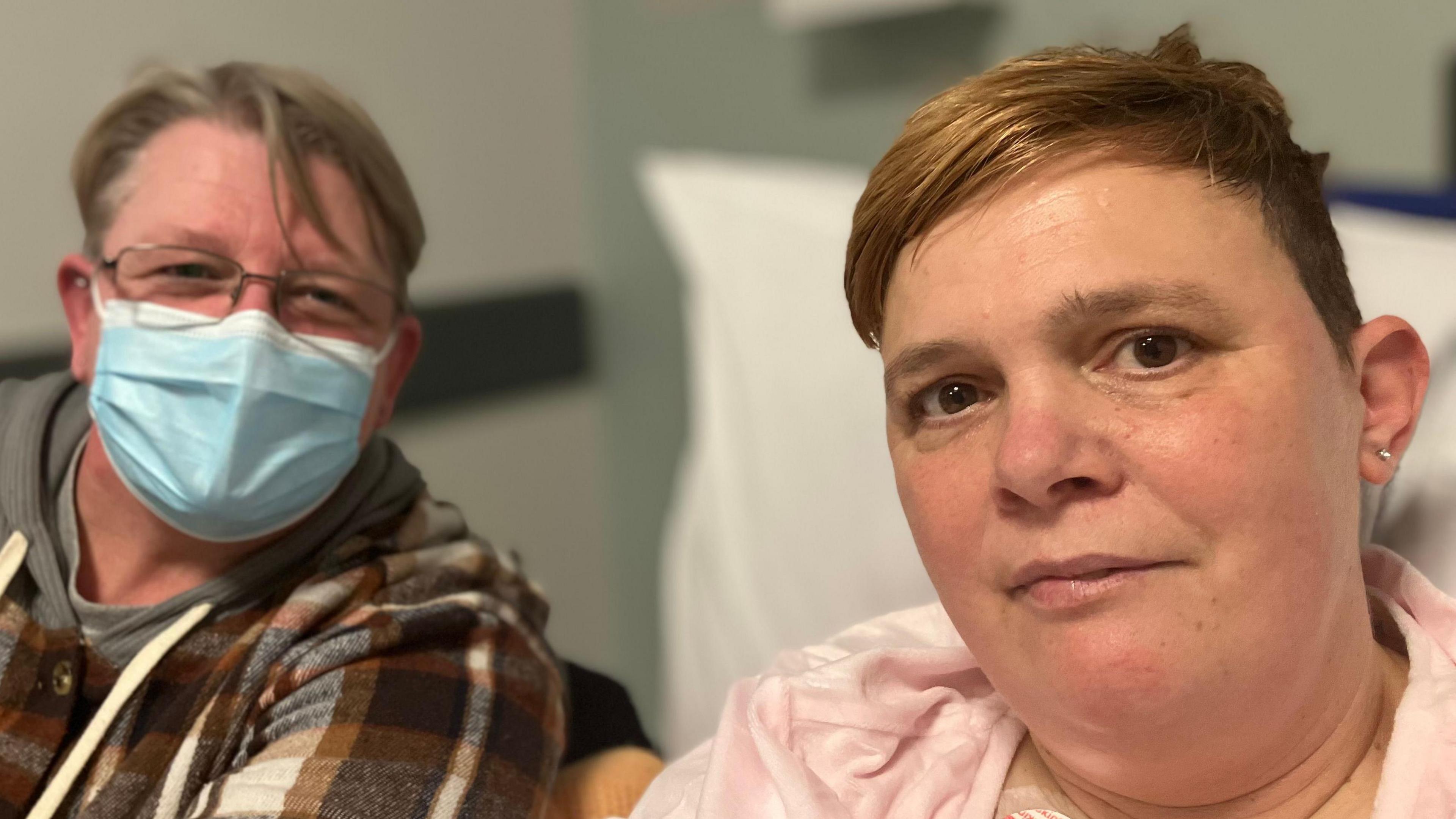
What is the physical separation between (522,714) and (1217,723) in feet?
2.01

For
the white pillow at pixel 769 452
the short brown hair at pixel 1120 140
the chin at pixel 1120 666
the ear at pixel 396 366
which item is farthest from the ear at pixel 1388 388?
the ear at pixel 396 366

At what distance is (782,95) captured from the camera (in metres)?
1.99

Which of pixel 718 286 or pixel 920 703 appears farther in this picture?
pixel 718 286

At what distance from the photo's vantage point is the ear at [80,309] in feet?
3.59

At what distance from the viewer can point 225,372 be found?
1.06 m

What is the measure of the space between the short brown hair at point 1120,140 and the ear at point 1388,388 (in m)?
0.02

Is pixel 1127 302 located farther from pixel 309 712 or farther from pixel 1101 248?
pixel 309 712

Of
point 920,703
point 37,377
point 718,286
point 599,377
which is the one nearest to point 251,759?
point 37,377

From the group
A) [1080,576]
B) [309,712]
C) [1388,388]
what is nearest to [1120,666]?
[1080,576]

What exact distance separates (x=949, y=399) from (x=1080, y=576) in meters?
0.16

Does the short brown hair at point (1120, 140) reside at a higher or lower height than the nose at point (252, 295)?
higher

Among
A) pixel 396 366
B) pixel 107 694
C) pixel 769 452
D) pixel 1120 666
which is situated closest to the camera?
pixel 1120 666

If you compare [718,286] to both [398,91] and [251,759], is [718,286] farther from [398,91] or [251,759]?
[251,759]

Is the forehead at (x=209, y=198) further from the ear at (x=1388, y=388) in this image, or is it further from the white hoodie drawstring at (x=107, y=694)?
the ear at (x=1388, y=388)
